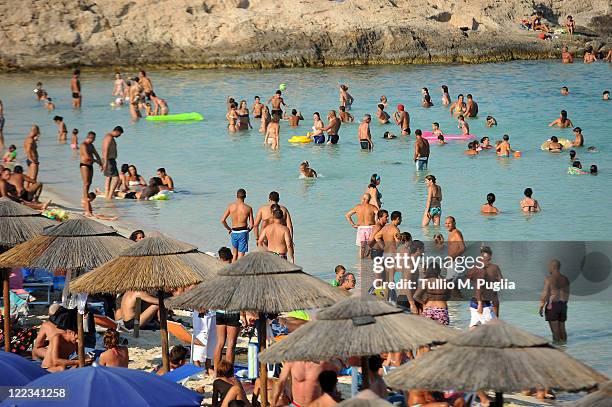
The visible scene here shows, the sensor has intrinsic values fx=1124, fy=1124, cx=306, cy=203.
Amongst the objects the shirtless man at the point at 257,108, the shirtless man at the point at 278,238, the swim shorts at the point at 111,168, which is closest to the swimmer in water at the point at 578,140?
the shirtless man at the point at 257,108

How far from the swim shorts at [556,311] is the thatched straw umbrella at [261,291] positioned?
412 cm

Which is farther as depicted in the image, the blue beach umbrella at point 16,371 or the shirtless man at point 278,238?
the shirtless man at point 278,238

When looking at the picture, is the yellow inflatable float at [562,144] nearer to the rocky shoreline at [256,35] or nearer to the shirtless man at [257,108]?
the shirtless man at [257,108]

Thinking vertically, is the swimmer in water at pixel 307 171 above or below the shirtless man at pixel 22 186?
below

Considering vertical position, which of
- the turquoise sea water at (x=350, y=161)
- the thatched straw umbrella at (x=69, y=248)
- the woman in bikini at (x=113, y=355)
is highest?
the thatched straw umbrella at (x=69, y=248)

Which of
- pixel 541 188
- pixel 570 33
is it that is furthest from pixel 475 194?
pixel 570 33

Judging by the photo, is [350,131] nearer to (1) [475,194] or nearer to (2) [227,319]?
(1) [475,194]

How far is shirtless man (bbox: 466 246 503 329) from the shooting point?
11.9 m

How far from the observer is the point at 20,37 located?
48188mm

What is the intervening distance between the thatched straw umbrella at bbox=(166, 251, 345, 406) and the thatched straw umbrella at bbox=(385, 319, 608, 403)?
6.78ft

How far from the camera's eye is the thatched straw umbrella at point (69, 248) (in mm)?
10898

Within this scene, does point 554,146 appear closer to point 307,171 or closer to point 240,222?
point 307,171

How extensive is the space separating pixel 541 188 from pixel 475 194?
1.60 metres

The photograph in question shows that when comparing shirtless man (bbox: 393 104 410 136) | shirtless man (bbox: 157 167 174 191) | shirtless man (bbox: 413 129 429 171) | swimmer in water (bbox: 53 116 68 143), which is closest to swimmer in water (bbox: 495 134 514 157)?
shirtless man (bbox: 413 129 429 171)
